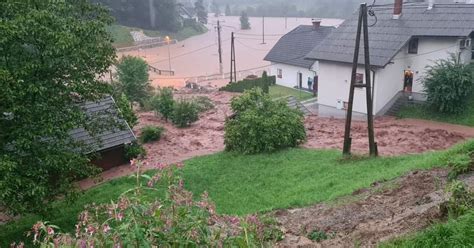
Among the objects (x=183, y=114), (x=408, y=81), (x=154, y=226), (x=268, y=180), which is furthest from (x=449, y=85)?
(x=154, y=226)

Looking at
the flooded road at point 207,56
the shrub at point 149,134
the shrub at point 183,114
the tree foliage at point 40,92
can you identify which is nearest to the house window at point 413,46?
the shrub at point 183,114

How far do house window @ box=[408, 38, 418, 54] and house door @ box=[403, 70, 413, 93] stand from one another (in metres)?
1.19

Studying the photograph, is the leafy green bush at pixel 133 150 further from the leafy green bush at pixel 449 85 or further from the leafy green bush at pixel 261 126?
the leafy green bush at pixel 449 85

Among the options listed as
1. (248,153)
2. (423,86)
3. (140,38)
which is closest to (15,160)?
(248,153)

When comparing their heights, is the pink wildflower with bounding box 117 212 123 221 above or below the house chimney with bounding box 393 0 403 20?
below

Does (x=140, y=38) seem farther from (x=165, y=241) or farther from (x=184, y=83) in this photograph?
(x=165, y=241)

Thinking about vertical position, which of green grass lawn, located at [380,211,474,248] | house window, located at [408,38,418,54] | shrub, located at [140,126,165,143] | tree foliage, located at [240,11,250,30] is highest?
tree foliage, located at [240,11,250,30]

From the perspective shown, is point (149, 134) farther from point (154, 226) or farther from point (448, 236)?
point (154, 226)

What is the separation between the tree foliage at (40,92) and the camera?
10.4 m

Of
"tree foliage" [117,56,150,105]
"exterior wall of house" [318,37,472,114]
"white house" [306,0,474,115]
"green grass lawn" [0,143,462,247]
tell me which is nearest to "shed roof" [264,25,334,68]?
"white house" [306,0,474,115]

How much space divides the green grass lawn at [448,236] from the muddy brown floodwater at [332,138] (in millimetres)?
13424

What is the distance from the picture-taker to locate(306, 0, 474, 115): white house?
2538 cm

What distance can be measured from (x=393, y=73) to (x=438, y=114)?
3444 mm

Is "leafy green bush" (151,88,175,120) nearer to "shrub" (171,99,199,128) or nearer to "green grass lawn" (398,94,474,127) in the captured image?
"shrub" (171,99,199,128)
